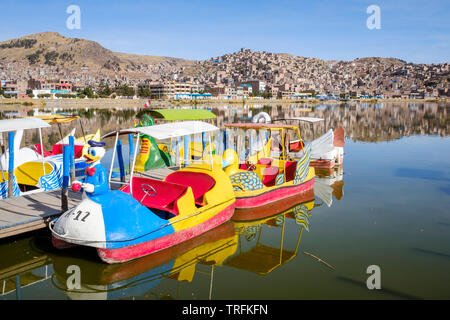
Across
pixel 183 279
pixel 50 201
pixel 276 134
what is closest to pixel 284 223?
pixel 183 279

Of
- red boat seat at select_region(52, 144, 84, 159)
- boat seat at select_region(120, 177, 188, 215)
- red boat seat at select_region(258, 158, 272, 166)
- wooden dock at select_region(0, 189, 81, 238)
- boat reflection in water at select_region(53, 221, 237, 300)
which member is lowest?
boat reflection in water at select_region(53, 221, 237, 300)

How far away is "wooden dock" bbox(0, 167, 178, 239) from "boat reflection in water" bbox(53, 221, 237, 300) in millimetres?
1286

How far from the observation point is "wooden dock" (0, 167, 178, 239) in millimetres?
9211

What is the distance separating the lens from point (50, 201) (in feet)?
36.7

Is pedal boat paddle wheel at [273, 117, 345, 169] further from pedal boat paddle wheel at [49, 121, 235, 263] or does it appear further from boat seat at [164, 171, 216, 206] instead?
pedal boat paddle wheel at [49, 121, 235, 263]

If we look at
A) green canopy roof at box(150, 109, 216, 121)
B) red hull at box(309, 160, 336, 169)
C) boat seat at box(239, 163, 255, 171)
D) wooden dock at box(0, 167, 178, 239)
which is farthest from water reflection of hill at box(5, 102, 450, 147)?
wooden dock at box(0, 167, 178, 239)

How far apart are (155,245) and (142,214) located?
36.9 inches

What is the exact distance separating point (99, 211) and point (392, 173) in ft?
A: 54.6

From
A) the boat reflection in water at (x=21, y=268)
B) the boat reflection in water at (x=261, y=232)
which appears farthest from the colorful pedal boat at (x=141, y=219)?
the boat reflection in water at (x=261, y=232)

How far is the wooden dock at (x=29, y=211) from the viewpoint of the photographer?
921 cm

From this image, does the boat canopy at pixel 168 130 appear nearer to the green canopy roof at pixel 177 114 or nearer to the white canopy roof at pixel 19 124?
the white canopy roof at pixel 19 124

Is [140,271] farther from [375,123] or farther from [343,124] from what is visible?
[375,123]

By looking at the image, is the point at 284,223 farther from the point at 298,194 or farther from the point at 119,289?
the point at 119,289

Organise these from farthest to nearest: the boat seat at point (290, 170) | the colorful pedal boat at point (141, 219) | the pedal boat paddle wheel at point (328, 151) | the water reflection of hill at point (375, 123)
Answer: the water reflection of hill at point (375, 123) < the pedal boat paddle wheel at point (328, 151) < the boat seat at point (290, 170) < the colorful pedal boat at point (141, 219)
